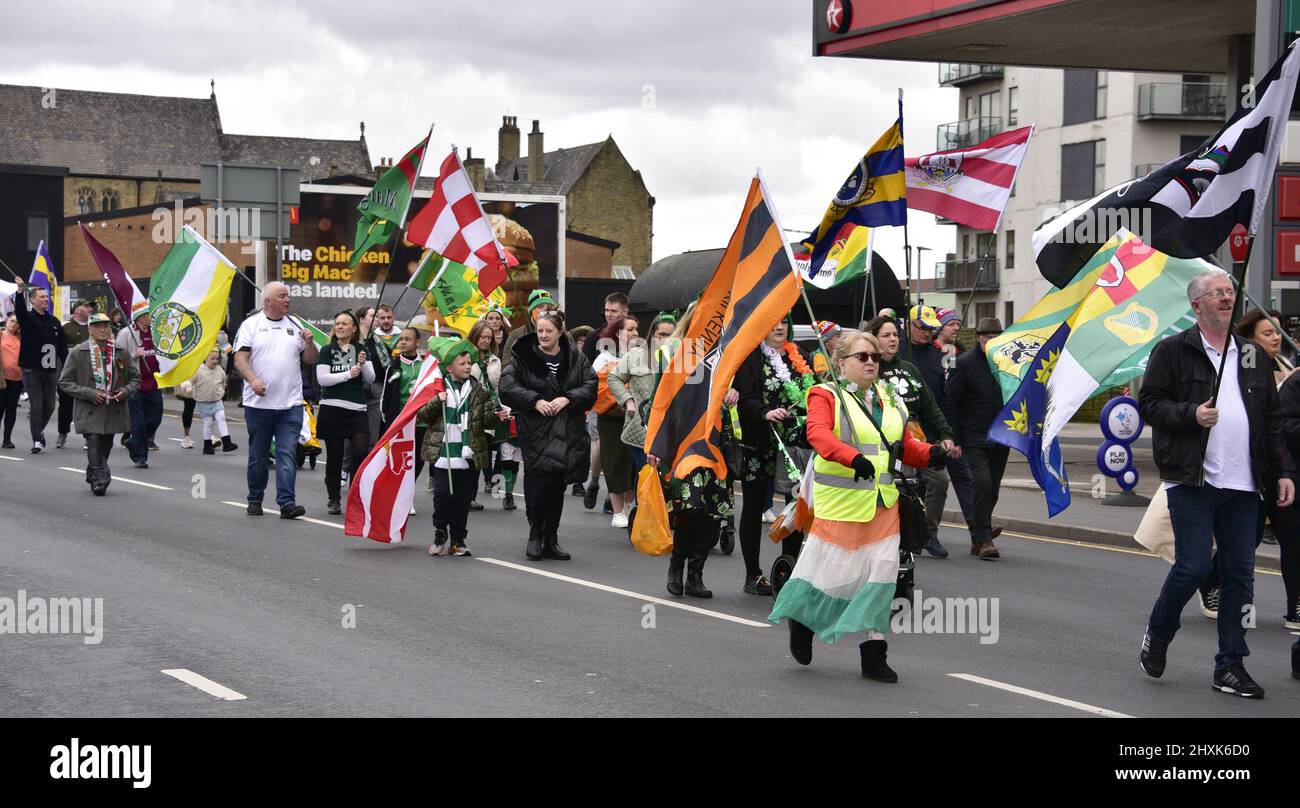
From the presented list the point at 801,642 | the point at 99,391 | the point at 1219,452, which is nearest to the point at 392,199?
the point at 99,391

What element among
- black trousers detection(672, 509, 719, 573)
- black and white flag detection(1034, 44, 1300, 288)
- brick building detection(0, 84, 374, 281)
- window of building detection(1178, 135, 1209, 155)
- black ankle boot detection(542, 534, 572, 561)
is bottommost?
black ankle boot detection(542, 534, 572, 561)

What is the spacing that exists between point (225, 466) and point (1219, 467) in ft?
46.7

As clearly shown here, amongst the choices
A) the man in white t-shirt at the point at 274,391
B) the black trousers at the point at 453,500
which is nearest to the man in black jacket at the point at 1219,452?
the black trousers at the point at 453,500

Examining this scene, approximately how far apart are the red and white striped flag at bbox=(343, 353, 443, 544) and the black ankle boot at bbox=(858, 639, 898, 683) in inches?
213

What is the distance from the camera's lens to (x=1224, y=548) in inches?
306

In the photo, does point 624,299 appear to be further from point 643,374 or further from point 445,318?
point 445,318

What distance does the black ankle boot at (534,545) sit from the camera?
12.0 m

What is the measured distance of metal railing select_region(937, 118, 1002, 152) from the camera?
6384cm

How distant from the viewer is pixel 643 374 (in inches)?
540

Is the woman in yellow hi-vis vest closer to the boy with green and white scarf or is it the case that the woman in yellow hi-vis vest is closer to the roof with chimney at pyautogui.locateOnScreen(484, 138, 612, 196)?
the boy with green and white scarf

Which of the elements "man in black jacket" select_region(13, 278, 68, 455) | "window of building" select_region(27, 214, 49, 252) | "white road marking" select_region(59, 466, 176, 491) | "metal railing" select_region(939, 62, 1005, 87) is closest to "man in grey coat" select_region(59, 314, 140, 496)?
"white road marking" select_region(59, 466, 176, 491)

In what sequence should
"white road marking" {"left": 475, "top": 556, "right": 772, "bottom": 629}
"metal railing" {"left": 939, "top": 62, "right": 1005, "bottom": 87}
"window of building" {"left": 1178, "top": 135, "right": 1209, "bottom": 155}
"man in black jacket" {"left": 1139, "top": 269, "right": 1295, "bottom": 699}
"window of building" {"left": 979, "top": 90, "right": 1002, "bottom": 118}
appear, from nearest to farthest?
"man in black jacket" {"left": 1139, "top": 269, "right": 1295, "bottom": 699}
"white road marking" {"left": 475, "top": 556, "right": 772, "bottom": 629}
"window of building" {"left": 1178, "top": 135, "right": 1209, "bottom": 155}
"metal railing" {"left": 939, "top": 62, "right": 1005, "bottom": 87}
"window of building" {"left": 979, "top": 90, "right": 1002, "bottom": 118}

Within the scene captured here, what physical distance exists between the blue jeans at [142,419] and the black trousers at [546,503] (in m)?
8.13
